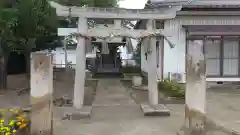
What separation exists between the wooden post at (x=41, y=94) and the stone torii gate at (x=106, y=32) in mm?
3559

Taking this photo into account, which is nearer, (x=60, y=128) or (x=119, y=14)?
(x=60, y=128)

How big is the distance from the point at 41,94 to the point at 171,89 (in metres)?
8.39

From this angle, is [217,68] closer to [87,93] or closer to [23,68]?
[87,93]

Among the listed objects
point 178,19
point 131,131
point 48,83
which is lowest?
point 131,131


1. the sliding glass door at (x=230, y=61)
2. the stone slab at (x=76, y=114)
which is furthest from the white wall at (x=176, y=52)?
the stone slab at (x=76, y=114)

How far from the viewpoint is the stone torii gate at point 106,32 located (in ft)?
35.9

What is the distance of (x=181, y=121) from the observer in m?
9.39

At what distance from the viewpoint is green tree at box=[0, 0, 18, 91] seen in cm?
1470

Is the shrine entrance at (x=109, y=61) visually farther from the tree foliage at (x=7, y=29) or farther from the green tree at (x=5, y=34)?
the tree foliage at (x=7, y=29)

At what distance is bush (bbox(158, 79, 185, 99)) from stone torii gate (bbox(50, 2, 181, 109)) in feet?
9.10

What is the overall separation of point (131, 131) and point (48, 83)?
8.05ft

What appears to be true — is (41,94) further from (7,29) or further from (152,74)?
(7,29)

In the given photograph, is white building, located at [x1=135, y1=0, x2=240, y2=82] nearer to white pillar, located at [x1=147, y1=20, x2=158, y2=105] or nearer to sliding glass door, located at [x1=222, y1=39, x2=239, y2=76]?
sliding glass door, located at [x1=222, y1=39, x2=239, y2=76]

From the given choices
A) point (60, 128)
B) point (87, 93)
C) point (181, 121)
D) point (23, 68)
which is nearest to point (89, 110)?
point (60, 128)
